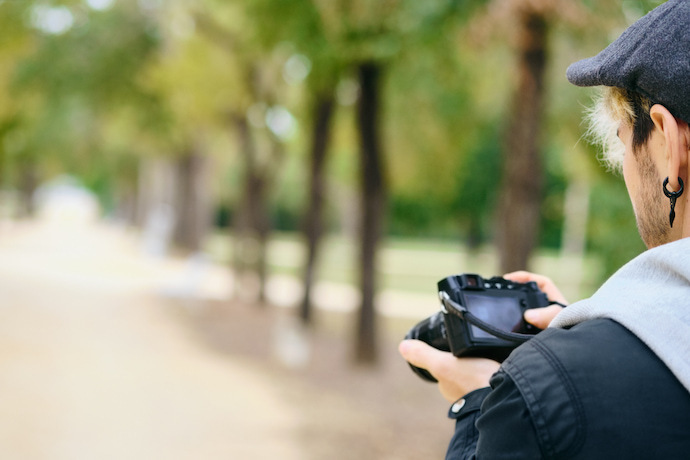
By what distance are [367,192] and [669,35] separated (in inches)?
343

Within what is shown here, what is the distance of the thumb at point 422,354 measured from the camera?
1.33m

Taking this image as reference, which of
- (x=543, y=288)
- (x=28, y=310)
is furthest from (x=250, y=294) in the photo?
(x=543, y=288)

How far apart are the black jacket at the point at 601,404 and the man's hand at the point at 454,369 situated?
Answer: 0.32m

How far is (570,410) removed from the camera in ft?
3.02

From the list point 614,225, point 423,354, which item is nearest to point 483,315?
point 423,354

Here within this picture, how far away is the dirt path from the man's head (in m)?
5.32

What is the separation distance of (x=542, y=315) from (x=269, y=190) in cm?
1524

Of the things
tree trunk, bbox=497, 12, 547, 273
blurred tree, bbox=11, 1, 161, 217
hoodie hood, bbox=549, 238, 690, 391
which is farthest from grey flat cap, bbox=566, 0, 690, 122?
blurred tree, bbox=11, 1, 161, 217

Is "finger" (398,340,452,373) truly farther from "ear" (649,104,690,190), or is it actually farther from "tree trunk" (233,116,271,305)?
"tree trunk" (233,116,271,305)

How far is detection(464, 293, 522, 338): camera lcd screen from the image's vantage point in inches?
52.2

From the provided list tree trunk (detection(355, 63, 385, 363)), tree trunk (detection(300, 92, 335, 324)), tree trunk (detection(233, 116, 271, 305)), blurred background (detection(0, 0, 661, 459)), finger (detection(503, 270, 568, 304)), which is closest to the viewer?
finger (detection(503, 270, 568, 304))

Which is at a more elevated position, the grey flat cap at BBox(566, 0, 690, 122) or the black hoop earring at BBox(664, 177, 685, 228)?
the grey flat cap at BBox(566, 0, 690, 122)

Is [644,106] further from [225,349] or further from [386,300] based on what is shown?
[386,300]

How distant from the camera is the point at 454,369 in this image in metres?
1.31
